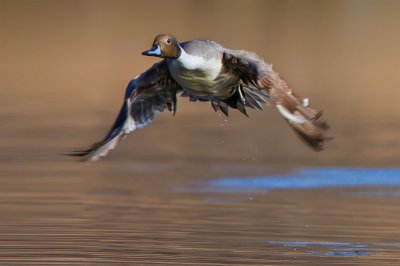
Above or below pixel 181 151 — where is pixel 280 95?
above

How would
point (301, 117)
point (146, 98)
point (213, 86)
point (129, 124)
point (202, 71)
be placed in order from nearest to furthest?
point (301, 117)
point (202, 71)
point (213, 86)
point (129, 124)
point (146, 98)

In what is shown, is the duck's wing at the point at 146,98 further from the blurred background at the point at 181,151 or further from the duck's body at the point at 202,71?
the blurred background at the point at 181,151

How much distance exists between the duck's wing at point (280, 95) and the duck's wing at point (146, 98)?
1.79ft

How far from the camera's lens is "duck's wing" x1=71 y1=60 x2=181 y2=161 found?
32.3ft

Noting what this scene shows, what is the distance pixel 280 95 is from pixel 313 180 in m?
3.55

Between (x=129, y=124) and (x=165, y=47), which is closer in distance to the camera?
(x=165, y=47)

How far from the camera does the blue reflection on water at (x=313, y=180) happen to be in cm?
1247

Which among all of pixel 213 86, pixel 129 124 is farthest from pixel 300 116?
pixel 129 124

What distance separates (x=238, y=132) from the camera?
625 inches

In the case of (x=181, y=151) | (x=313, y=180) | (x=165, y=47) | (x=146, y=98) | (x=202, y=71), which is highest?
(x=165, y=47)

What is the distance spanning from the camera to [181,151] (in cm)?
1430

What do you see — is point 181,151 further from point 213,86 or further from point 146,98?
point 213,86

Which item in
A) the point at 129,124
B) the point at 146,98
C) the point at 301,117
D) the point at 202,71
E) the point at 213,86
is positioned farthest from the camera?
the point at 146,98

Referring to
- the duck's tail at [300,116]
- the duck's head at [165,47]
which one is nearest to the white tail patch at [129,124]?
the duck's head at [165,47]
